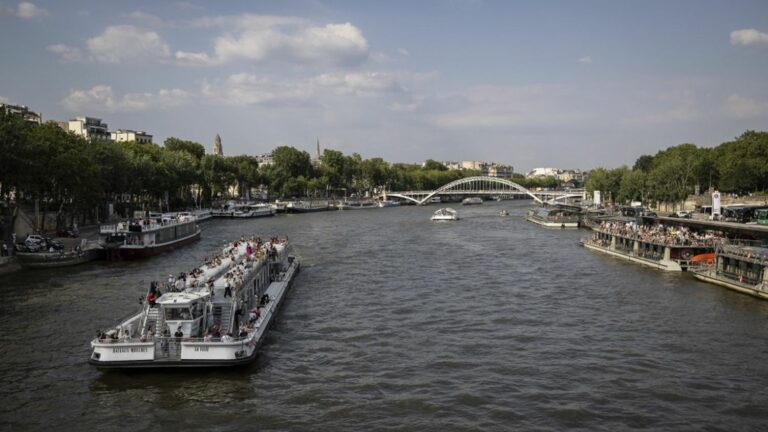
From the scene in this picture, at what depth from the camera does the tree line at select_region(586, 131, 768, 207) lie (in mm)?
85875

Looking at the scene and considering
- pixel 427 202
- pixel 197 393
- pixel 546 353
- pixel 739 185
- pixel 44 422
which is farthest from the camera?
pixel 427 202

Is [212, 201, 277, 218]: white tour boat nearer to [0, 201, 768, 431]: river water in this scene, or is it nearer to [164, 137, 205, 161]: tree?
[164, 137, 205, 161]: tree

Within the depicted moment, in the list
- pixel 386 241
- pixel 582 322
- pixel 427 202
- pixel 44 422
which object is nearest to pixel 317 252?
pixel 386 241

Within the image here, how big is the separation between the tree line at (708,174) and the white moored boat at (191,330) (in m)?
80.8

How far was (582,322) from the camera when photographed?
94.0ft

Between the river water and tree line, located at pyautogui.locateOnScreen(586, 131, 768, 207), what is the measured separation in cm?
5433

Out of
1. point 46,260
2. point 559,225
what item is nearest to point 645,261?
point 559,225

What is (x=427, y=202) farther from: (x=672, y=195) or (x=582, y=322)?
(x=582, y=322)

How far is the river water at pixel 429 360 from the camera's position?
1817 centimetres

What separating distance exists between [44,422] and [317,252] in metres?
38.2

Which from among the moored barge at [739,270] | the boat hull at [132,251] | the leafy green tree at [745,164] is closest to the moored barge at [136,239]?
the boat hull at [132,251]

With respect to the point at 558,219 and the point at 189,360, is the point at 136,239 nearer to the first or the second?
the point at 189,360

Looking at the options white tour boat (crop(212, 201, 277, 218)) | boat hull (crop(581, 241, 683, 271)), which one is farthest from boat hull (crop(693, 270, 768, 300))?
white tour boat (crop(212, 201, 277, 218))

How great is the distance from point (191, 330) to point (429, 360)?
849 cm
